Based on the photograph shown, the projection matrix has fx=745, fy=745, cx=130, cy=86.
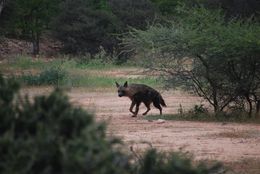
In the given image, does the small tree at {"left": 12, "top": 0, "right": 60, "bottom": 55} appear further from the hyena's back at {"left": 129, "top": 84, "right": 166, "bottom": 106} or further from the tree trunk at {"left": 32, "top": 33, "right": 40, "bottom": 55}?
the hyena's back at {"left": 129, "top": 84, "right": 166, "bottom": 106}

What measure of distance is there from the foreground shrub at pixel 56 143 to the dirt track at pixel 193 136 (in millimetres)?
7079

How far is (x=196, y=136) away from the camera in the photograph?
59.3 feet

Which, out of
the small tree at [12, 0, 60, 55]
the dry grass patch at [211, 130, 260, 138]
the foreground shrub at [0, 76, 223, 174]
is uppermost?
the small tree at [12, 0, 60, 55]

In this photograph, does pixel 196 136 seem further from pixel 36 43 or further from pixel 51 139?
pixel 36 43

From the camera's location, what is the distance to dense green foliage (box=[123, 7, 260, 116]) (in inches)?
882

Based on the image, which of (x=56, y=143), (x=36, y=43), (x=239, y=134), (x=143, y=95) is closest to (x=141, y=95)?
(x=143, y=95)

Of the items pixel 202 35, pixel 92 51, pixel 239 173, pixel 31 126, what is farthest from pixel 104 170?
pixel 92 51

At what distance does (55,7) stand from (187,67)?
45.4 meters

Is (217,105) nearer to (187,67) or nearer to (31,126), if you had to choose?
(187,67)

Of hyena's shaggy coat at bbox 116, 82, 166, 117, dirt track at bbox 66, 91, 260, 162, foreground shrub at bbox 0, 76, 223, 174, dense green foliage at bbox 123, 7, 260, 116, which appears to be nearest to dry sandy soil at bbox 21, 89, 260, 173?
dirt track at bbox 66, 91, 260, 162

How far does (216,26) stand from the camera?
2302 centimetres

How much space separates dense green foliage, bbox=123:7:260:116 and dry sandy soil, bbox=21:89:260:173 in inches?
74.3

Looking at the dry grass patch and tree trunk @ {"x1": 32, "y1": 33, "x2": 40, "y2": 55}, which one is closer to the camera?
the dry grass patch

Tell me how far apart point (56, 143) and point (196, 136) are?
1359 cm
